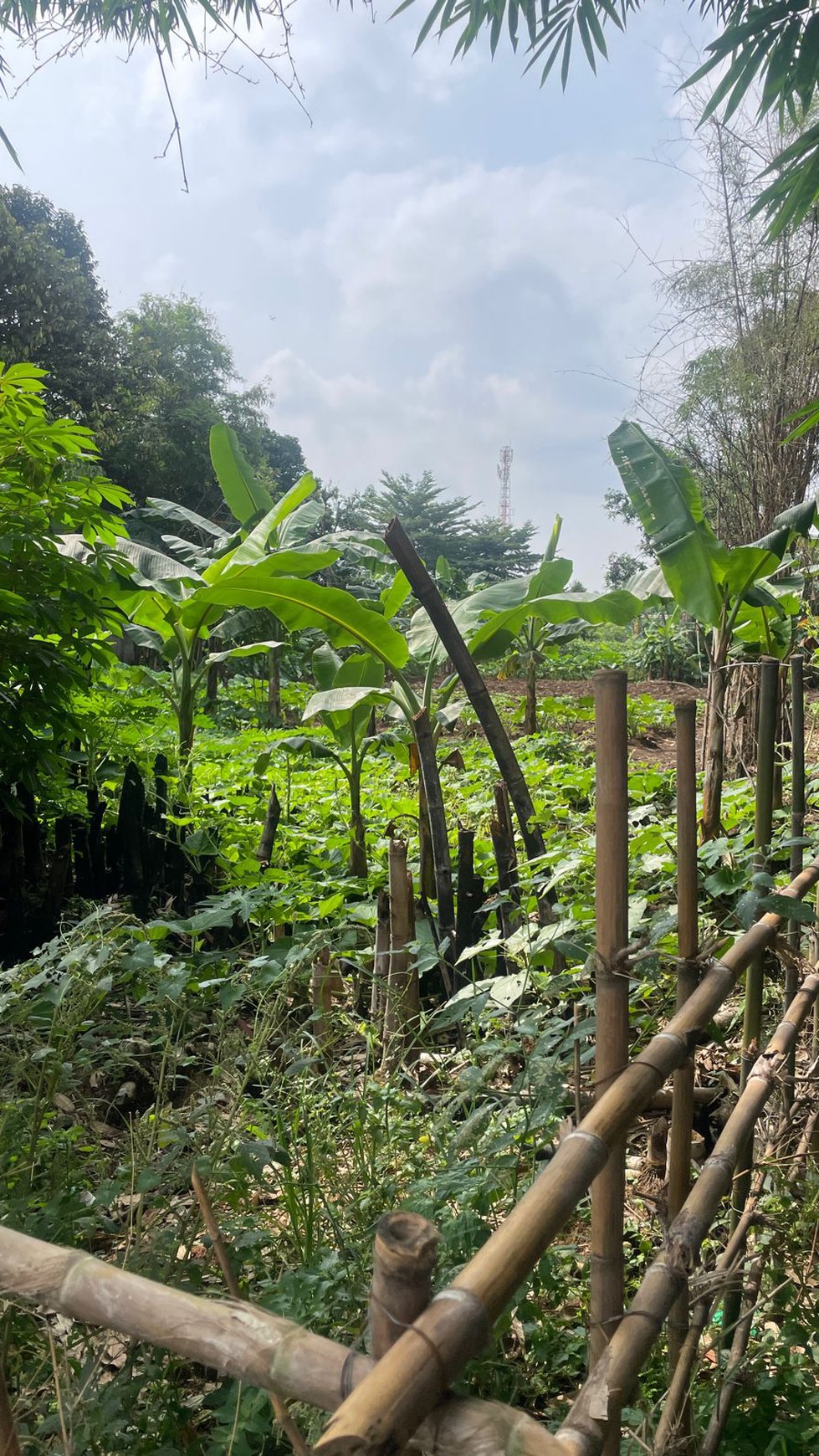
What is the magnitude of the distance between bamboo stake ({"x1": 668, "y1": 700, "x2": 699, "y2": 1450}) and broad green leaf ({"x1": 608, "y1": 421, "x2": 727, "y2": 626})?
1.96 meters

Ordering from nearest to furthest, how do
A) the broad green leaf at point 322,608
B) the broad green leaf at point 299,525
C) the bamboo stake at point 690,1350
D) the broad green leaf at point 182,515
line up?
the bamboo stake at point 690,1350
the broad green leaf at point 322,608
the broad green leaf at point 299,525
the broad green leaf at point 182,515

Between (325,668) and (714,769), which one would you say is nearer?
(714,769)

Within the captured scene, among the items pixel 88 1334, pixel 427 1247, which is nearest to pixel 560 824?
pixel 88 1334

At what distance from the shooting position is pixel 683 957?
108 centimetres

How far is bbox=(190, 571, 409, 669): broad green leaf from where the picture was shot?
2756 mm

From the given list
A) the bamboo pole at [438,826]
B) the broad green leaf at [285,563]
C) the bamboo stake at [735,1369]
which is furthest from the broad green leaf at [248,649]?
the bamboo stake at [735,1369]

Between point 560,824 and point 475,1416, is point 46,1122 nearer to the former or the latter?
point 475,1416

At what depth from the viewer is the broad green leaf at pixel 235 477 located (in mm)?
4691

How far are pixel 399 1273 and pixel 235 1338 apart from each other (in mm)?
149

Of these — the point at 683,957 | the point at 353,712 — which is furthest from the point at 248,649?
the point at 683,957

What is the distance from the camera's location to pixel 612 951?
35.7 inches

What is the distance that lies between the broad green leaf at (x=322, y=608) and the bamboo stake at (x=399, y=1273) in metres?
2.27

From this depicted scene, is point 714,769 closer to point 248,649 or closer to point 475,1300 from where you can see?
point 475,1300

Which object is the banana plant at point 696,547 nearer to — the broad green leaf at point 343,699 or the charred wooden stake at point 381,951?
the broad green leaf at point 343,699
